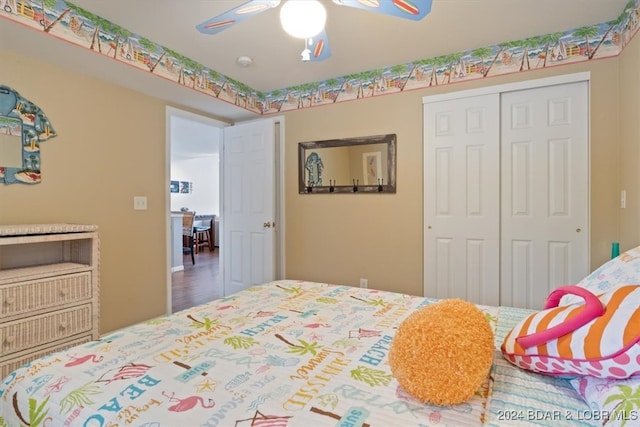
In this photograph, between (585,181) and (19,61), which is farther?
(585,181)

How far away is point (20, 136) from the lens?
219cm

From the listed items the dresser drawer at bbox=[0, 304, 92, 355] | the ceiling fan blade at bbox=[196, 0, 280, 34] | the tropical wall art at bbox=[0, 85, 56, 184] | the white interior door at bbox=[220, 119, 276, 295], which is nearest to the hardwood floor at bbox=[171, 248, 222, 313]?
the white interior door at bbox=[220, 119, 276, 295]

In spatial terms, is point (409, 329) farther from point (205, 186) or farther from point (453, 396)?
point (205, 186)

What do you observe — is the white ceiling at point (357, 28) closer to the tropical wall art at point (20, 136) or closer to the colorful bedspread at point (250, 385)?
the tropical wall art at point (20, 136)

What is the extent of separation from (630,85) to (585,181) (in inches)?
26.7

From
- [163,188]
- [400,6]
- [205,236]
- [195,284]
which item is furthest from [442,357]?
[205,236]

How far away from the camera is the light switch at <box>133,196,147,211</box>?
2.92m

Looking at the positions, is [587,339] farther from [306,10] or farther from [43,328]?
[43,328]

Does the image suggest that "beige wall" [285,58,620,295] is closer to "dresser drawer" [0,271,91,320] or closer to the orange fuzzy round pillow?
"dresser drawer" [0,271,91,320]

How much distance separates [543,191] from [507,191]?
25cm

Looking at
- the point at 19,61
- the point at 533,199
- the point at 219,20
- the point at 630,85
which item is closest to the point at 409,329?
the point at 219,20

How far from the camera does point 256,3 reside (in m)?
1.59

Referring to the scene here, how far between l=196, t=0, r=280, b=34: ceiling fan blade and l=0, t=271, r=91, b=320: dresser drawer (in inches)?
69.6

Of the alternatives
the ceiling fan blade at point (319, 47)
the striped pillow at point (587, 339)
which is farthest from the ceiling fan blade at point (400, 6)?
the striped pillow at point (587, 339)
